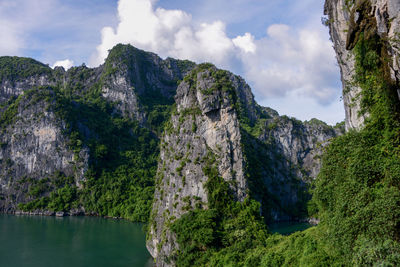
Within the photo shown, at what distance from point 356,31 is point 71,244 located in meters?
41.0

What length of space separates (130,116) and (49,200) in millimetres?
37392

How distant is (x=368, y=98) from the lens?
14.4 m

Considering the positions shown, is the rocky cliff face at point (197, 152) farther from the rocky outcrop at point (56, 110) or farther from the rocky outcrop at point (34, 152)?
the rocky outcrop at point (56, 110)

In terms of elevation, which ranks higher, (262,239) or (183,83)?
(183,83)

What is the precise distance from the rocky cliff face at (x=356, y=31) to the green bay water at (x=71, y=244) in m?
27.0

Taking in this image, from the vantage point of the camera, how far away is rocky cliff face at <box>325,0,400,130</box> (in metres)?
11.8

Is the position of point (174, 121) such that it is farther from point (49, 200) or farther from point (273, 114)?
point (273, 114)

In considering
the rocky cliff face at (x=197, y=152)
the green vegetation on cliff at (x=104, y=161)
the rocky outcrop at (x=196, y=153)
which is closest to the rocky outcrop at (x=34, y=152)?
the green vegetation on cliff at (x=104, y=161)

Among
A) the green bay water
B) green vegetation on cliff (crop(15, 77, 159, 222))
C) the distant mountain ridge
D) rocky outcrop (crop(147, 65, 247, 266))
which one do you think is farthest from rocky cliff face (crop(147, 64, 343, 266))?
green vegetation on cliff (crop(15, 77, 159, 222))

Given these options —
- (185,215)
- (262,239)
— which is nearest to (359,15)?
(262,239)

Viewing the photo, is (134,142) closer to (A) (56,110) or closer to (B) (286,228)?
(A) (56,110)

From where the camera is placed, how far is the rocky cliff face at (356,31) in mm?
11789

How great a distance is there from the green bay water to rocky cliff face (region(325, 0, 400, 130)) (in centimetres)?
2695

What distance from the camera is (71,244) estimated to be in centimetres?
4225
